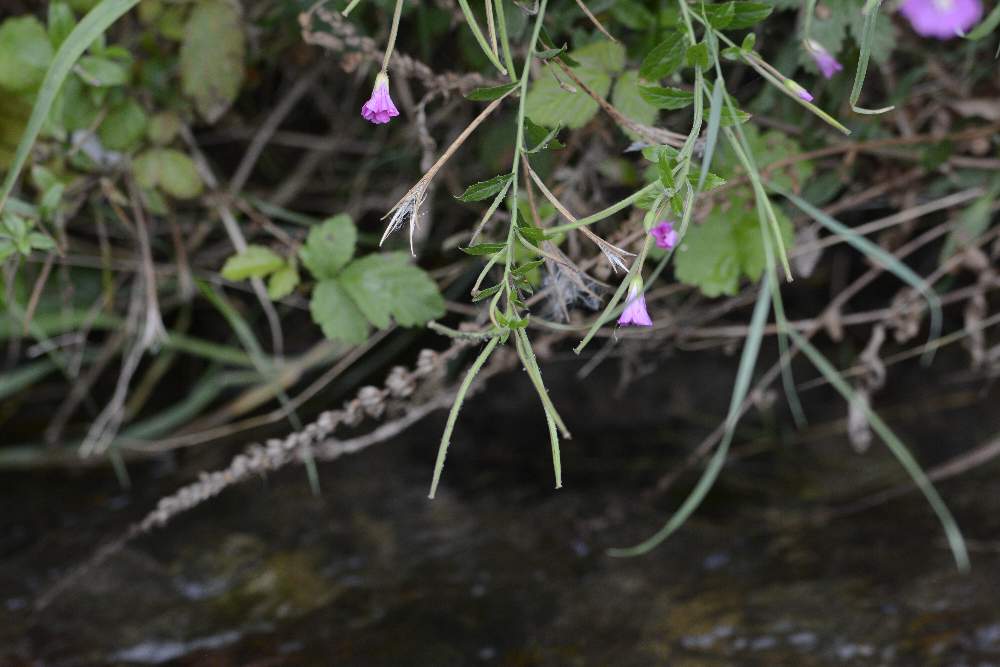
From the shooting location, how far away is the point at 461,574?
163 centimetres

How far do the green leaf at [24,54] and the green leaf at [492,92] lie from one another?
2.61 feet

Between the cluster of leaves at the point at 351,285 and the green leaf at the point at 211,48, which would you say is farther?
the green leaf at the point at 211,48

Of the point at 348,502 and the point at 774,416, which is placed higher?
the point at 774,416

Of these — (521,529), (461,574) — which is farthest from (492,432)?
(461,574)

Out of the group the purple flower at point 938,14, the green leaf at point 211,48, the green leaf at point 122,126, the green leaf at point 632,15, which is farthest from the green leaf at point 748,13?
the green leaf at point 122,126

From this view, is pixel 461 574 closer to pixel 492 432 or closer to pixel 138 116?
pixel 492 432

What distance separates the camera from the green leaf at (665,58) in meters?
0.98

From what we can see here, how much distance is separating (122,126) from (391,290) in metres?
0.56

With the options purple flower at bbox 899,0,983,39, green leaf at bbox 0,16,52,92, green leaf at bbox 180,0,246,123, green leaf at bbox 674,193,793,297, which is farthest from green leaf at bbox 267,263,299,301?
purple flower at bbox 899,0,983,39

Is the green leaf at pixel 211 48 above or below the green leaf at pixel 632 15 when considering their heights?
below

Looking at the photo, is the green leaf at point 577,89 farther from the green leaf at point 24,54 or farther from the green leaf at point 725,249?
the green leaf at point 24,54

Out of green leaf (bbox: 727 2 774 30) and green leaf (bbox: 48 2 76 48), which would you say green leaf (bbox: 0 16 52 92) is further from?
green leaf (bbox: 727 2 774 30)

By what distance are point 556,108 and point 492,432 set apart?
1004 millimetres

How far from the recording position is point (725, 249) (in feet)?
4.50
